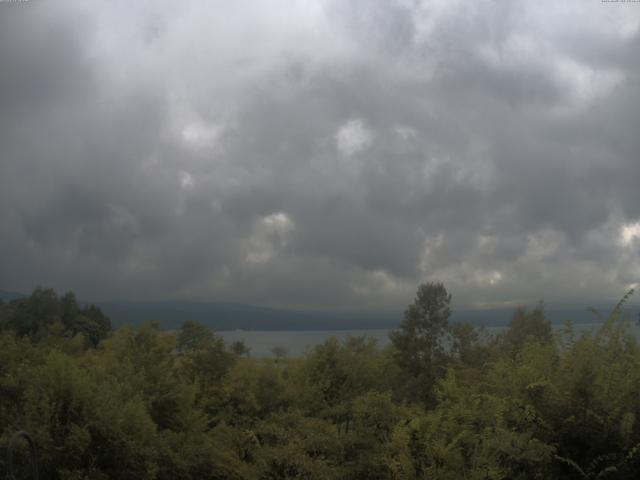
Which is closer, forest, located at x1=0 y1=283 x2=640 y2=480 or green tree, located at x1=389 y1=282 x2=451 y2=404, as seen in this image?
forest, located at x1=0 y1=283 x2=640 y2=480

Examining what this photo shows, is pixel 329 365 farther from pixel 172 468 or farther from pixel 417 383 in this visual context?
pixel 417 383

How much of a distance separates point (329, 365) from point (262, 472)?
8160 millimetres

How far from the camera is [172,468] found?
10.7 m

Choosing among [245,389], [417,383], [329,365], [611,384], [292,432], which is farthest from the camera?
[417,383]

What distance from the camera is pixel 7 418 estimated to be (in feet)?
33.7

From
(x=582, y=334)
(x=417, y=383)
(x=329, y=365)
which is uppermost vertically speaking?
(x=582, y=334)

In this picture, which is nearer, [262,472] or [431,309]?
[262,472]

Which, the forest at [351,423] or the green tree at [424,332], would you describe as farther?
the green tree at [424,332]

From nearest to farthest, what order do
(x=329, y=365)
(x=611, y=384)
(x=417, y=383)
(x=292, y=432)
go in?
1. (x=611, y=384)
2. (x=292, y=432)
3. (x=329, y=365)
4. (x=417, y=383)

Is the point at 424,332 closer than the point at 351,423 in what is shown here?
No

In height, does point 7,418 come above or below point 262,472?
above

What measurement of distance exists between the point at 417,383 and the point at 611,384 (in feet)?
60.0

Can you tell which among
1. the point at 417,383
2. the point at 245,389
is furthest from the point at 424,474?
the point at 417,383

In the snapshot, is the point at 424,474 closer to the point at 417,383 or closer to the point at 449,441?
the point at 449,441
